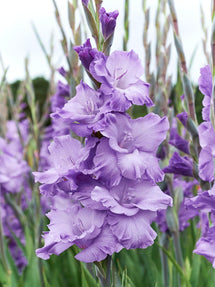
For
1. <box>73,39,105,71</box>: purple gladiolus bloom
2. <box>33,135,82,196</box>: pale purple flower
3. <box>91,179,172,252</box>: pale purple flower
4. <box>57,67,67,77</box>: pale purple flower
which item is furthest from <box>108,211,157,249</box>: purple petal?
<box>57,67,67,77</box>: pale purple flower

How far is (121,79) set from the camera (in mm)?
835

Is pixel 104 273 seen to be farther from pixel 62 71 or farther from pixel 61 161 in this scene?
pixel 62 71

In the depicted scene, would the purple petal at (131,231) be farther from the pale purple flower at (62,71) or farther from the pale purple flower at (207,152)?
the pale purple flower at (62,71)

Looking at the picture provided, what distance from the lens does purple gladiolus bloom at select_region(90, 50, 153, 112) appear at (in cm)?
75

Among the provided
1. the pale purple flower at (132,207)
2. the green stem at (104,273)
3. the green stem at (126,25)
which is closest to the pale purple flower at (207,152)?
the pale purple flower at (132,207)

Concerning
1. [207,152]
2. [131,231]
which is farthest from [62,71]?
[131,231]

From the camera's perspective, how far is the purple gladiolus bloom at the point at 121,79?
753mm

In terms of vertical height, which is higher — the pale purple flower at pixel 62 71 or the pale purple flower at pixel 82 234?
the pale purple flower at pixel 62 71

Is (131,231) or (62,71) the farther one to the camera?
(62,71)

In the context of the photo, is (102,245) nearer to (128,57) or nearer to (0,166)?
(128,57)

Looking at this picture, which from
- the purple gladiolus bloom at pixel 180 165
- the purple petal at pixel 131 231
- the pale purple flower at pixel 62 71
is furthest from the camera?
the pale purple flower at pixel 62 71

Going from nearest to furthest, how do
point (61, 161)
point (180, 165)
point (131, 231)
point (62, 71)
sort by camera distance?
point (131, 231), point (61, 161), point (180, 165), point (62, 71)

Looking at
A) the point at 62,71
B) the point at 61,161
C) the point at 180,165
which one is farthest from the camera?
the point at 62,71

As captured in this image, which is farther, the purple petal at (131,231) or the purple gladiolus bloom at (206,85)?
the purple gladiolus bloom at (206,85)
